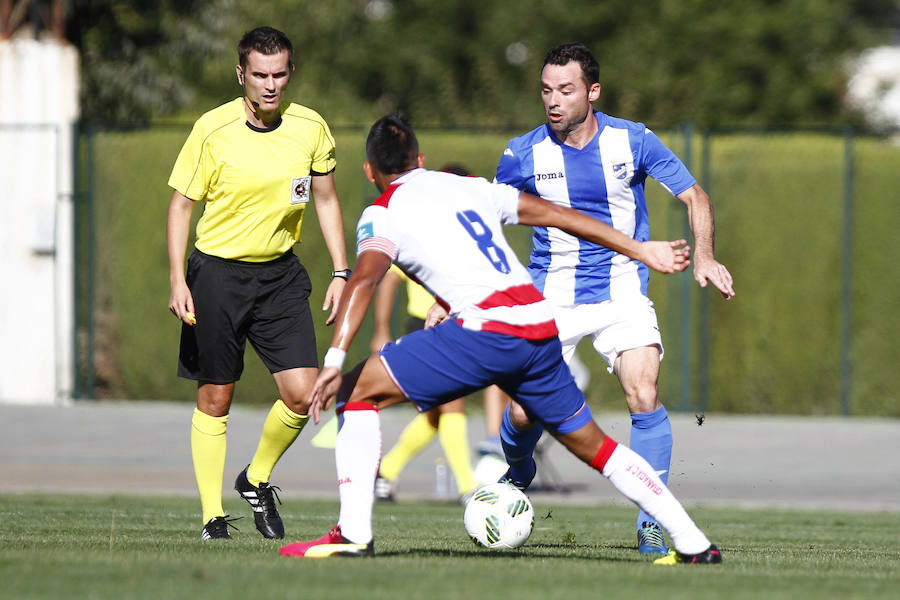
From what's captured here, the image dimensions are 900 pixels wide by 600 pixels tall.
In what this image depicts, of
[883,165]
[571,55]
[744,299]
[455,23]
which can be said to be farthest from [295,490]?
[455,23]

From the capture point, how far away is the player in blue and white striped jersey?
7.52m

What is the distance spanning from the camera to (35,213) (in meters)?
17.3

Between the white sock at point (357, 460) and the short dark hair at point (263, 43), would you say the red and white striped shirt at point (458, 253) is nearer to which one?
the white sock at point (357, 460)

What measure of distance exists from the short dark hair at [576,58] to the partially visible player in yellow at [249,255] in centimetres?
126

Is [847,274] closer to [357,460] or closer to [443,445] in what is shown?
[443,445]

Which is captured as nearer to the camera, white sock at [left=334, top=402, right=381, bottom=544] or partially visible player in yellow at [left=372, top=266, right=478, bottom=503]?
white sock at [left=334, top=402, right=381, bottom=544]

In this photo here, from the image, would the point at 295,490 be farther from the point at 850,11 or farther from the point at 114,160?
the point at 850,11

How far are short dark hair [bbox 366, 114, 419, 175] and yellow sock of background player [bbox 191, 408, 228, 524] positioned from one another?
217 centimetres

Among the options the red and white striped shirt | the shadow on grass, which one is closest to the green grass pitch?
the shadow on grass

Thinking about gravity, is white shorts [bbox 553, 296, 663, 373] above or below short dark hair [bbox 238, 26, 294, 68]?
below

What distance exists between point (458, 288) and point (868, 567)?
2358mm

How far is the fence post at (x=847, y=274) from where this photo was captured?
16953 mm

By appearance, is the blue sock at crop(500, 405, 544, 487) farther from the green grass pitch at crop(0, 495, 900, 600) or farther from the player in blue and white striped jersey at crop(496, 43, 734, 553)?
the green grass pitch at crop(0, 495, 900, 600)

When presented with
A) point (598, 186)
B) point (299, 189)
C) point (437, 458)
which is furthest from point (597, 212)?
point (437, 458)
